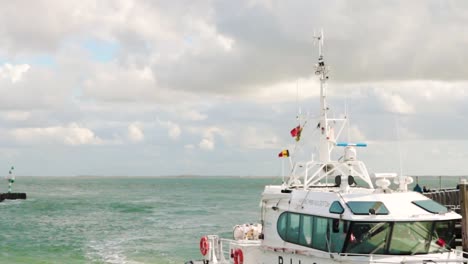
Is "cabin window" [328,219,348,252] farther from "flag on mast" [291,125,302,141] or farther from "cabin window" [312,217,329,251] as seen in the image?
"flag on mast" [291,125,302,141]

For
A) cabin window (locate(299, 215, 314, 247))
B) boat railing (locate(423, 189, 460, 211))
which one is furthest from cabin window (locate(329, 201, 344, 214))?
boat railing (locate(423, 189, 460, 211))

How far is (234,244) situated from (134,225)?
3575cm

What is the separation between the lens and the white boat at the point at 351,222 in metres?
11.2

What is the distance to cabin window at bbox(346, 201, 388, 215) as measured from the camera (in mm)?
11227

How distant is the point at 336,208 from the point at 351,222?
0.50 metres

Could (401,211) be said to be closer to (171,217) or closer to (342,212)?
(342,212)

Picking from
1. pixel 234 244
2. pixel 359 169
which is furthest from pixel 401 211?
pixel 234 244

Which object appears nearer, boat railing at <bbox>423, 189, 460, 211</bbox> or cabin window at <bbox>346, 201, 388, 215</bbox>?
cabin window at <bbox>346, 201, 388, 215</bbox>

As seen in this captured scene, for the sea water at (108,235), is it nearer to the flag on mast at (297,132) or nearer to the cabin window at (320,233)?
the flag on mast at (297,132)

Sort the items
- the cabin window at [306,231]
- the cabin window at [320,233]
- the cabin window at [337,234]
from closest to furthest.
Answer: the cabin window at [337,234] < the cabin window at [320,233] < the cabin window at [306,231]

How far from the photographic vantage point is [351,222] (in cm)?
1119

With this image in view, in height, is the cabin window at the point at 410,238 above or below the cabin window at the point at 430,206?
below

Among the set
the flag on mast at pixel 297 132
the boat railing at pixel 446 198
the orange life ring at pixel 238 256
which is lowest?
the orange life ring at pixel 238 256

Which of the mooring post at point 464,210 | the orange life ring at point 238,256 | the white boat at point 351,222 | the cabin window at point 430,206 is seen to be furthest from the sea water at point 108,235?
the cabin window at point 430,206
